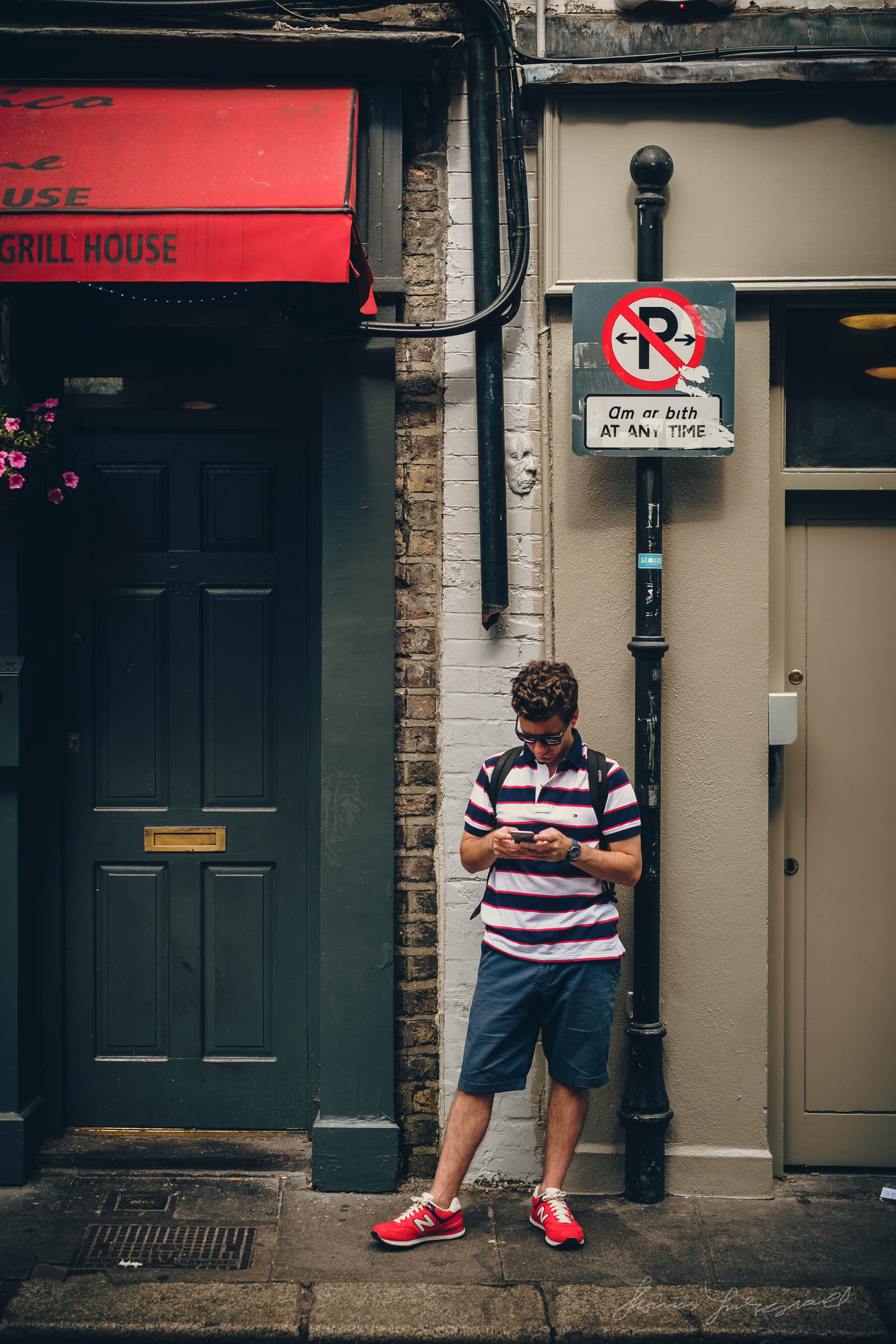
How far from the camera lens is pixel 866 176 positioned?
4094 millimetres

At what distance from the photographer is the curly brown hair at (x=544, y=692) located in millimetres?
3482

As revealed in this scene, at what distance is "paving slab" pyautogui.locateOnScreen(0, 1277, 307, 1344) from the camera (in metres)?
3.20

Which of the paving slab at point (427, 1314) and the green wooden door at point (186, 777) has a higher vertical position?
the green wooden door at point (186, 777)

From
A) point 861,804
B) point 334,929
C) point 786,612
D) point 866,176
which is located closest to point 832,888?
point 861,804

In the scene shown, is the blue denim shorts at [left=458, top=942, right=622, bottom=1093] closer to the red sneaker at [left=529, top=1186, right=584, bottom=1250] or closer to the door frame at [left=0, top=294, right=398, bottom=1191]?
the red sneaker at [left=529, top=1186, right=584, bottom=1250]

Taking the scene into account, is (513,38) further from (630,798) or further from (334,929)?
(334,929)

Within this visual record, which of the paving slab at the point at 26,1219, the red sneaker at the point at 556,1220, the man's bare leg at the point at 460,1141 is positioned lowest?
the paving slab at the point at 26,1219

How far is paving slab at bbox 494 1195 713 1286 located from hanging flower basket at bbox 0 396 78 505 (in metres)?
3.24

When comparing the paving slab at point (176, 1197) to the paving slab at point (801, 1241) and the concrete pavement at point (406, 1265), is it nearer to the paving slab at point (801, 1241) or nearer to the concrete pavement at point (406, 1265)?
the concrete pavement at point (406, 1265)

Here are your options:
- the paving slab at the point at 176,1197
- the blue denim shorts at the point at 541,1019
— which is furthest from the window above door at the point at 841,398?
the paving slab at the point at 176,1197

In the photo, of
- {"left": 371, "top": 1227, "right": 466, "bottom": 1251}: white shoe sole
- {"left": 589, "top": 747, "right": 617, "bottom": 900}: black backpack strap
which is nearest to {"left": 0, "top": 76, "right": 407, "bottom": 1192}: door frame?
{"left": 371, "top": 1227, "right": 466, "bottom": 1251}: white shoe sole

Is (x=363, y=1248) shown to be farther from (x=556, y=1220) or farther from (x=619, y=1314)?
(x=619, y=1314)

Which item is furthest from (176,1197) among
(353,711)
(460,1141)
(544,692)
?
(544,692)

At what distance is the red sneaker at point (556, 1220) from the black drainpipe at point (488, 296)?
2.14 m
